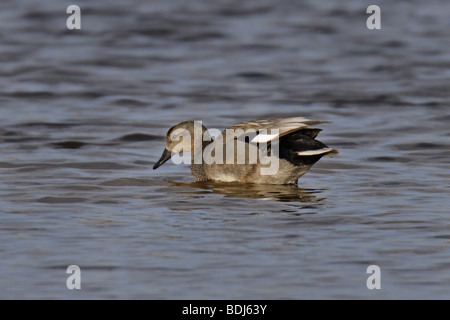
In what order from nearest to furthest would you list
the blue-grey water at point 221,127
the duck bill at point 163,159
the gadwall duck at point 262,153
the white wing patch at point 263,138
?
the blue-grey water at point 221,127, the white wing patch at point 263,138, the gadwall duck at point 262,153, the duck bill at point 163,159

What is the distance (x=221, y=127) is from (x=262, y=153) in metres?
2.78

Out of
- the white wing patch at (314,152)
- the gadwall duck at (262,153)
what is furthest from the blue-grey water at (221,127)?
the white wing patch at (314,152)

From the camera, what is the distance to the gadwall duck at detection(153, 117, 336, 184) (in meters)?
8.02

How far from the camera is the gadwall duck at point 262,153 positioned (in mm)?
8023

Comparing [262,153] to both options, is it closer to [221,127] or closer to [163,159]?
[163,159]

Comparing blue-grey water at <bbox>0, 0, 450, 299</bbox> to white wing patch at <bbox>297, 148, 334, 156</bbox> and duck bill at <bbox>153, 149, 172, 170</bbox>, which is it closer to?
duck bill at <bbox>153, 149, 172, 170</bbox>

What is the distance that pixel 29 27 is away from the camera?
16031 millimetres

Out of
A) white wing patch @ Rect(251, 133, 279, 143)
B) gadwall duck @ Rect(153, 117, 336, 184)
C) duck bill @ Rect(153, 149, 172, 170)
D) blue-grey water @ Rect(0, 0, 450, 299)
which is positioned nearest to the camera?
blue-grey water @ Rect(0, 0, 450, 299)

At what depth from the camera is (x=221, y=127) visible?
11.0 m

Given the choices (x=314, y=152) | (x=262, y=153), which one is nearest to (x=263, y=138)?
(x=262, y=153)

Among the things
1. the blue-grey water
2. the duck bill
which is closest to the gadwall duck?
the blue-grey water

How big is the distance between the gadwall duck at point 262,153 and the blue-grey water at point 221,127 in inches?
5.9

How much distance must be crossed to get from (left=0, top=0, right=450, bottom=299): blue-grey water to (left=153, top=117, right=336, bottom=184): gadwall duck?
0.49 ft

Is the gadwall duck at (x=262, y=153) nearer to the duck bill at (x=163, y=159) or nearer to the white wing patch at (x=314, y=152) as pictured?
the white wing patch at (x=314, y=152)
